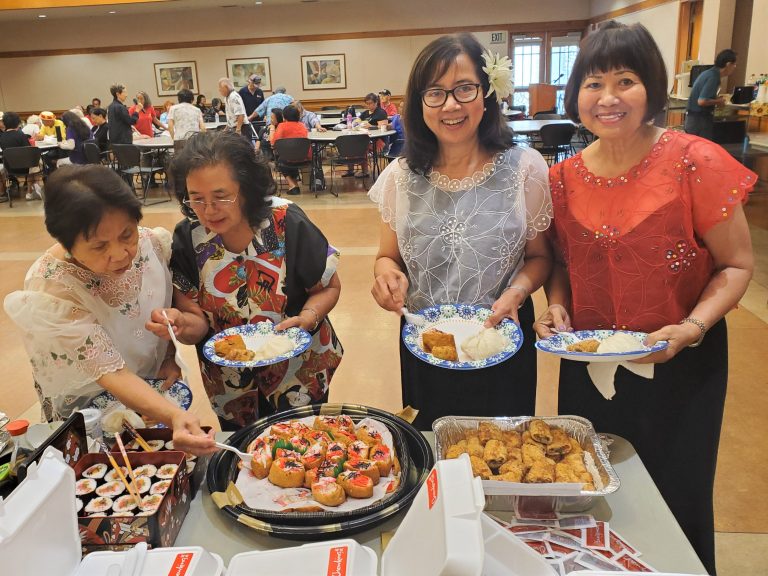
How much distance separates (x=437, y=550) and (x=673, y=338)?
0.96 metres

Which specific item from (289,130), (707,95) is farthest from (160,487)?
(707,95)

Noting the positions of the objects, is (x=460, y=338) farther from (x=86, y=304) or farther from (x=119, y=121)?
(x=119, y=121)

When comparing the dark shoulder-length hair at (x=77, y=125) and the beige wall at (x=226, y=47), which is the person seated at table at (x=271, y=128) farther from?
the beige wall at (x=226, y=47)

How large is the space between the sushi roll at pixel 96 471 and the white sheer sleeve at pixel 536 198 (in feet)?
4.08

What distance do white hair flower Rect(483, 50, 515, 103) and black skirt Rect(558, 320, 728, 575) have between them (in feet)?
2.63

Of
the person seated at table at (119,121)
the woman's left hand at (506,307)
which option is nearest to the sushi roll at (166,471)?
the woman's left hand at (506,307)

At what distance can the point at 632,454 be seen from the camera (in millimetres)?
1361

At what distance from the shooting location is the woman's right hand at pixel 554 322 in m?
1.61

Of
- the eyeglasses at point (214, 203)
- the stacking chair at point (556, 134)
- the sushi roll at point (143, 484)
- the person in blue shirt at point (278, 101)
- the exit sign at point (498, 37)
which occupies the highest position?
the exit sign at point (498, 37)

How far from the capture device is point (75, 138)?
918cm

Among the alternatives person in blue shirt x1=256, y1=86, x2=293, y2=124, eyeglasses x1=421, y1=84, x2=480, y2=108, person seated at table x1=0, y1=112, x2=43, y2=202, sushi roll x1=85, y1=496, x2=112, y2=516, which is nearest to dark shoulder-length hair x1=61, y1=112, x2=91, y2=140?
person seated at table x1=0, y1=112, x2=43, y2=202

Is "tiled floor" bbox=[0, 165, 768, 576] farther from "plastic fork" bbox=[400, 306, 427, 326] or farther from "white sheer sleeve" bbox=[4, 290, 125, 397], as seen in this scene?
"white sheer sleeve" bbox=[4, 290, 125, 397]

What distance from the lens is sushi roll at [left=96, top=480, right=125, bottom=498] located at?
45.0 inches

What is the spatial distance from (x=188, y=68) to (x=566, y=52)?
9.79m
